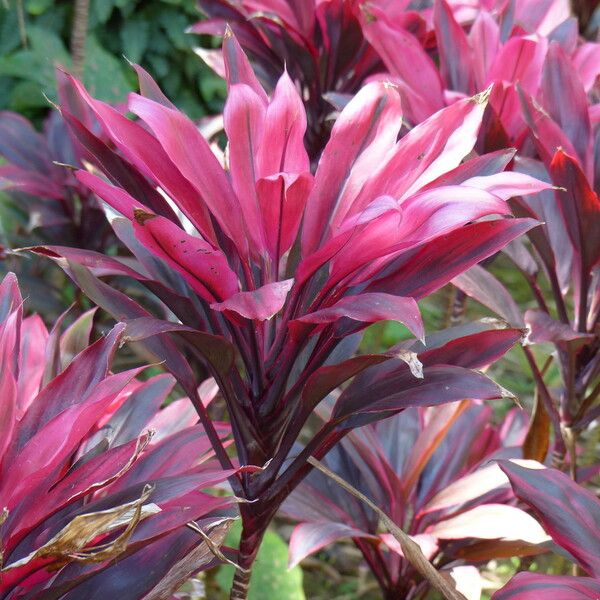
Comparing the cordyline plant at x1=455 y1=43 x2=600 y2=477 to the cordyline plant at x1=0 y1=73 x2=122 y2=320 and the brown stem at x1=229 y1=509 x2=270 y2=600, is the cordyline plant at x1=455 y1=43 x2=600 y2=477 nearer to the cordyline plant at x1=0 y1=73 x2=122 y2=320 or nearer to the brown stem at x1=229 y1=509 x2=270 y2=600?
the brown stem at x1=229 y1=509 x2=270 y2=600

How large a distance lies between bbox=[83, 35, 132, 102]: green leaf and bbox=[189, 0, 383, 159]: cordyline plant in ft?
4.19

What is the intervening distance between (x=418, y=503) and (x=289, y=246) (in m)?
0.60

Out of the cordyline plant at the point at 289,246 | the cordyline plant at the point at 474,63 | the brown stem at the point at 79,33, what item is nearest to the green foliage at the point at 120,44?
the brown stem at the point at 79,33

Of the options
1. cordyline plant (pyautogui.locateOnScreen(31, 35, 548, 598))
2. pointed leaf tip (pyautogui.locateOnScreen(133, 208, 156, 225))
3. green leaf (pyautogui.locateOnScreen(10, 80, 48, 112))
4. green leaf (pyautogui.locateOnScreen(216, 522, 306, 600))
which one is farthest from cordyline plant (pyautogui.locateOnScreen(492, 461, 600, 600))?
green leaf (pyautogui.locateOnScreen(10, 80, 48, 112))

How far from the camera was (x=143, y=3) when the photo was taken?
10.6 feet

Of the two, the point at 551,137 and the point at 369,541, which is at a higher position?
the point at 551,137

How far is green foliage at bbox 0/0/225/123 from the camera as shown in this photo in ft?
9.36

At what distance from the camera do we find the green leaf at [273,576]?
1.25m

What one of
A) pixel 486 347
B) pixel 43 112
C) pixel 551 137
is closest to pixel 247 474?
pixel 486 347

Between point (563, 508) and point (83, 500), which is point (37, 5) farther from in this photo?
point (563, 508)

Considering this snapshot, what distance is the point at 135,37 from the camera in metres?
3.10

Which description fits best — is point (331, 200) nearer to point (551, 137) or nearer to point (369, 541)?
point (551, 137)

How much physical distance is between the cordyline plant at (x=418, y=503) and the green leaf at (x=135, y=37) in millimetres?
2303

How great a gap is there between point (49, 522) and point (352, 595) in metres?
1.32
